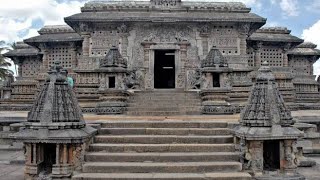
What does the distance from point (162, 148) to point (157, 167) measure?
74cm

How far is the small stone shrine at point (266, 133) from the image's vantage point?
7.34 m

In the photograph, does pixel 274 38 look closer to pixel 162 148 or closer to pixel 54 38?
pixel 54 38

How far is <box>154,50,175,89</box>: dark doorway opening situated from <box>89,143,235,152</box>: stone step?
498 inches

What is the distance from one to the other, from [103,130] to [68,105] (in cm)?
148

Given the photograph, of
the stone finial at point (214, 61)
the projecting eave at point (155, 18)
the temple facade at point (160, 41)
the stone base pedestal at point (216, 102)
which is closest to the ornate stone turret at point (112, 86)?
the temple facade at point (160, 41)

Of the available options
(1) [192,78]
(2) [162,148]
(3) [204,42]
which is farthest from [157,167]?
(3) [204,42]

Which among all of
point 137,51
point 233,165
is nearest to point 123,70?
point 137,51

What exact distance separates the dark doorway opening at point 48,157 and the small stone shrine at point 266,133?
3.78m

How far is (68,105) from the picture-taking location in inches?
299

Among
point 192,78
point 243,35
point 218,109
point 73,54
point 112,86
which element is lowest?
point 218,109

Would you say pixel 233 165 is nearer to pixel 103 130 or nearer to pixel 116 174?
pixel 116 174

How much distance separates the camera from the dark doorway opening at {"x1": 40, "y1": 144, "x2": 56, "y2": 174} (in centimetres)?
764

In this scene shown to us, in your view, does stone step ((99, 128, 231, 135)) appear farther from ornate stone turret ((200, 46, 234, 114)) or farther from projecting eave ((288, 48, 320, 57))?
projecting eave ((288, 48, 320, 57))

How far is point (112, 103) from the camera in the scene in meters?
14.1
